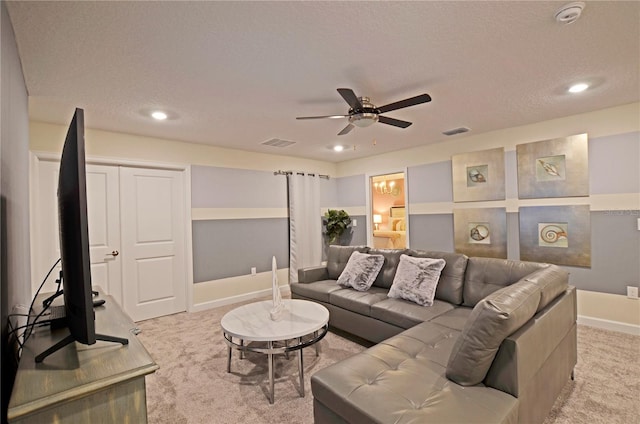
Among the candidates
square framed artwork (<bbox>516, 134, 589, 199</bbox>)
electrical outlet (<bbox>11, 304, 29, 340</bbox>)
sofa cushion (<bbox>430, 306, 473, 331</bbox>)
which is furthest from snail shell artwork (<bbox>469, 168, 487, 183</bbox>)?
electrical outlet (<bbox>11, 304, 29, 340</bbox>)

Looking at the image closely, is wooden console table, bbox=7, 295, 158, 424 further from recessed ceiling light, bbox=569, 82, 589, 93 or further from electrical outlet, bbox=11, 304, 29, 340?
recessed ceiling light, bbox=569, 82, 589, 93

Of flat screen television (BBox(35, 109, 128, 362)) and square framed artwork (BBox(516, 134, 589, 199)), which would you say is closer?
flat screen television (BBox(35, 109, 128, 362))

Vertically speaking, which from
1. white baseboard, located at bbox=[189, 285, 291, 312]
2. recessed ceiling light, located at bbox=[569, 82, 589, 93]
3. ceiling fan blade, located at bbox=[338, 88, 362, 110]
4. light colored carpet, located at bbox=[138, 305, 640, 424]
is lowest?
light colored carpet, located at bbox=[138, 305, 640, 424]

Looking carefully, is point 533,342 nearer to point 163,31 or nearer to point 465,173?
point 163,31

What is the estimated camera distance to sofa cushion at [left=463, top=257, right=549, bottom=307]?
2586mm

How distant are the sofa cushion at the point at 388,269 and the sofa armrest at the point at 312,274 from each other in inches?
30.7

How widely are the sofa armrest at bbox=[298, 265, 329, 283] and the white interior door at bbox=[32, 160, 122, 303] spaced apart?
2280 mm

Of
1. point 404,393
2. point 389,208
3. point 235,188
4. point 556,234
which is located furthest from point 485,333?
point 389,208

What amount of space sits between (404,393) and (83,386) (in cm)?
130

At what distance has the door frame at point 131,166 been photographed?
127 inches

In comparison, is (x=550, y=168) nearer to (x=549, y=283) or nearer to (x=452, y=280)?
(x=452, y=280)

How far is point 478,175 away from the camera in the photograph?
4258 millimetres

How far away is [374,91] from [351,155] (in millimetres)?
2920

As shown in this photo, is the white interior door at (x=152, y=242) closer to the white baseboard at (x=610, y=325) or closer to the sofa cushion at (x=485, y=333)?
the sofa cushion at (x=485, y=333)
